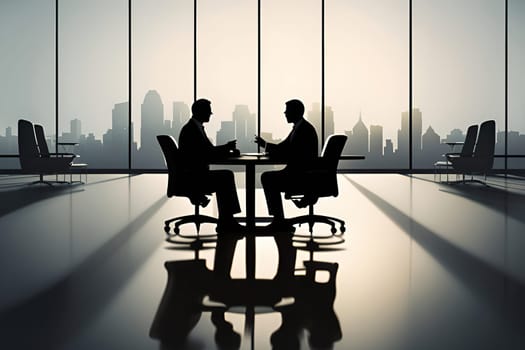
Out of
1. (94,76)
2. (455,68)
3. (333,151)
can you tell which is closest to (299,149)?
(333,151)

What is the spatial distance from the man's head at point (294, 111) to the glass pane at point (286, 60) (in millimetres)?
6374

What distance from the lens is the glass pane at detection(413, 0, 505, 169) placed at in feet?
38.4

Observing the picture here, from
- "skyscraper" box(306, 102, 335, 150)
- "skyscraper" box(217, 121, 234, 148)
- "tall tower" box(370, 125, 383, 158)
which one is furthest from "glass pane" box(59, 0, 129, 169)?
"tall tower" box(370, 125, 383, 158)

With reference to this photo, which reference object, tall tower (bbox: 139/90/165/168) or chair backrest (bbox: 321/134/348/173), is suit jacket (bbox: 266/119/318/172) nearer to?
chair backrest (bbox: 321/134/348/173)

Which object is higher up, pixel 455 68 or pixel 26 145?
pixel 455 68

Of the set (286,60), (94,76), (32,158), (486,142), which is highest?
(286,60)

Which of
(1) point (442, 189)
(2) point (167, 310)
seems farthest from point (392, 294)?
(1) point (442, 189)

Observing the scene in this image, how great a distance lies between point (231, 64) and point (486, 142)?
5258 millimetres

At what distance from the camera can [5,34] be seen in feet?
39.0

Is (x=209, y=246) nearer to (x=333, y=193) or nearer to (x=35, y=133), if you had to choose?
(x=333, y=193)

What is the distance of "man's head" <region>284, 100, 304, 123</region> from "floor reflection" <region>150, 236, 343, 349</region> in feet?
4.79

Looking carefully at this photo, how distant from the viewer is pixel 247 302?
2.71 m

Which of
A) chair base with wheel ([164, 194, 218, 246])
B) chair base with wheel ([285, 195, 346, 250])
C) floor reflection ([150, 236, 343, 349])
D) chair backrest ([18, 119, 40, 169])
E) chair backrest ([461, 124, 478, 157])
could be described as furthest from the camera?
chair backrest ([461, 124, 478, 157])

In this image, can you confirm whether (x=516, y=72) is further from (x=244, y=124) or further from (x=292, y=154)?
(x=292, y=154)
